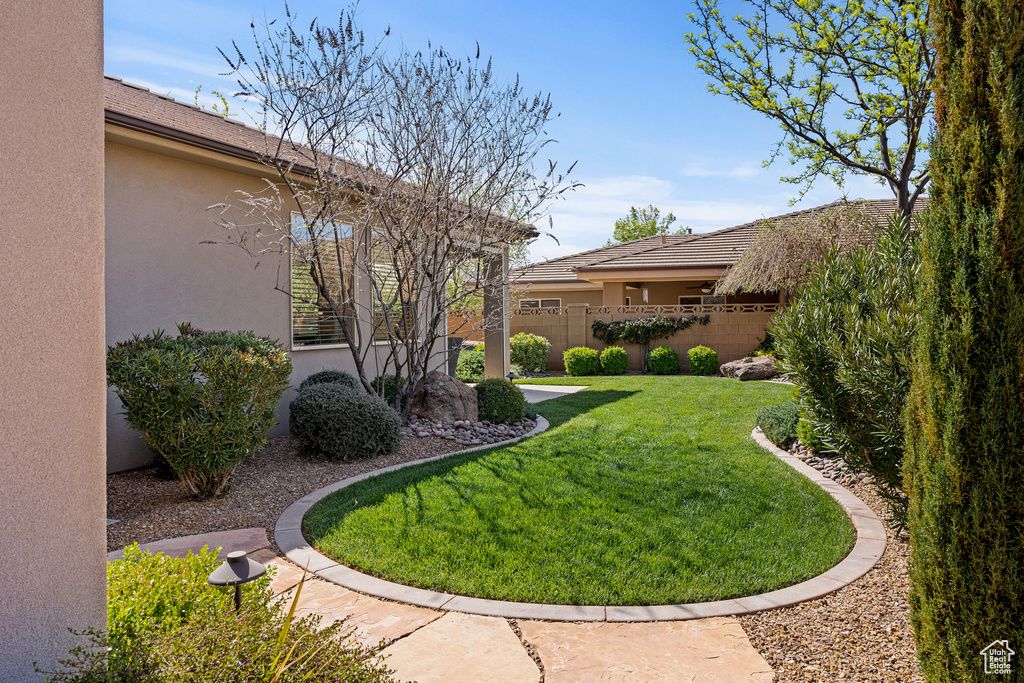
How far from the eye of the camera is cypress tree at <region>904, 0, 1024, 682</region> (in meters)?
2.16

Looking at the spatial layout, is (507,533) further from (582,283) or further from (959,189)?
(582,283)

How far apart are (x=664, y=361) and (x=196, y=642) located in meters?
15.0

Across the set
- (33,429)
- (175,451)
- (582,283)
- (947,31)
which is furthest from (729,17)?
(582,283)

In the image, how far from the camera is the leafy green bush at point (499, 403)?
8.61 metres

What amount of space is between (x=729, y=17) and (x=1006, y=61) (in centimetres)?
726

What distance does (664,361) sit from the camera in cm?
1606

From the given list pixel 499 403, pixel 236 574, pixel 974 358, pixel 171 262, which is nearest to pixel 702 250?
pixel 499 403

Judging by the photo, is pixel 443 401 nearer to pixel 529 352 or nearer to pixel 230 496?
pixel 230 496

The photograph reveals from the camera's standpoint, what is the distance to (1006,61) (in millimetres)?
2203

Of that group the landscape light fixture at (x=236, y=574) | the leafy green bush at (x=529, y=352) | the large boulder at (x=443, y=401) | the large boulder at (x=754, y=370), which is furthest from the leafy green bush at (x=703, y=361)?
the landscape light fixture at (x=236, y=574)

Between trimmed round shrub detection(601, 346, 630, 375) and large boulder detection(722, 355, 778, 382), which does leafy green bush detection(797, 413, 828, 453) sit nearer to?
large boulder detection(722, 355, 778, 382)

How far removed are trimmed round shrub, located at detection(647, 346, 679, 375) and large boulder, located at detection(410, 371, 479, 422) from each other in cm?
863

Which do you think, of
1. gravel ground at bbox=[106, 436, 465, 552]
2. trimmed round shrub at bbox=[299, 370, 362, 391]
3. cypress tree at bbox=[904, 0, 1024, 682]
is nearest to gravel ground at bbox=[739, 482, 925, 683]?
cypress tree at bbox=[904, 0, 1024, 682]

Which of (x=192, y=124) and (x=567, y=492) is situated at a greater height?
(x=192, y=124)
